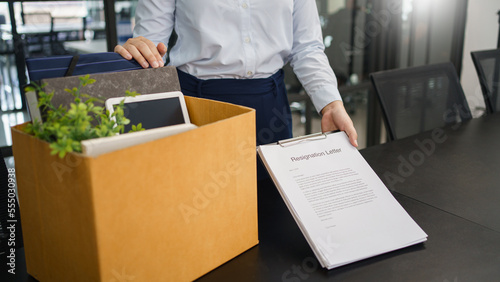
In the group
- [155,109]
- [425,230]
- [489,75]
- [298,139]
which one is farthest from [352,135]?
[489,75]

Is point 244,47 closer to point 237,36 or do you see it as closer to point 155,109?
point 237,36

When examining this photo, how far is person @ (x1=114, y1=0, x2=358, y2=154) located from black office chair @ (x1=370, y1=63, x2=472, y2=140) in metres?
0.52

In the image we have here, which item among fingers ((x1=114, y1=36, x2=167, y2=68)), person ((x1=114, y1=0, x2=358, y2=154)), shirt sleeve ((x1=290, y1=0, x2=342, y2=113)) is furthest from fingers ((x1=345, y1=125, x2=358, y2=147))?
fingers ((x1=114, y1=36, x2=167, y2=68))

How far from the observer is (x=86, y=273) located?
0.66 meters

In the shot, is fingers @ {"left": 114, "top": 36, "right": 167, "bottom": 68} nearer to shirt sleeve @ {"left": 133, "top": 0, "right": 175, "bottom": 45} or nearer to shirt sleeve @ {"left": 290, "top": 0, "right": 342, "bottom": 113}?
shirt sleeve @ {"left": 133, "top": 0, "right": 175, "bottom": 45}

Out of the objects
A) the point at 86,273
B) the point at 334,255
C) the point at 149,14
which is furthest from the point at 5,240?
the point at 149,14

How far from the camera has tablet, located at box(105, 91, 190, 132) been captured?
844mm

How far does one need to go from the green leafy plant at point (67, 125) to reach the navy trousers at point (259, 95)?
66 centimetres

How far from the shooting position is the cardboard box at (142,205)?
2.04 feet

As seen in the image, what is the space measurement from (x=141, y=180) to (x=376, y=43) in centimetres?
319

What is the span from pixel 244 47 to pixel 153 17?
284mm

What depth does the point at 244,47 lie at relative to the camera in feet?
4.52

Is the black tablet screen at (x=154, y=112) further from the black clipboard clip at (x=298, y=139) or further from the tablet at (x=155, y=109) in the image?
the black clipboard clip at (x=298, y=139)

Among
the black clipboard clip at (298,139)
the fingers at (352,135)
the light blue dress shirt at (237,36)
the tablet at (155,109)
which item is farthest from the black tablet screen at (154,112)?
the light blue dress shirt at (237,36)
